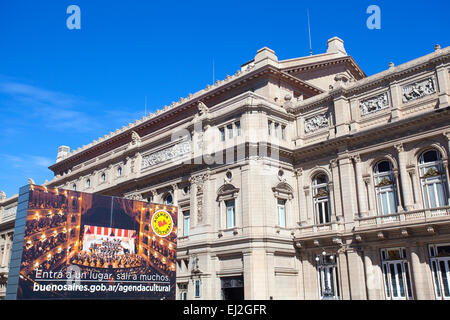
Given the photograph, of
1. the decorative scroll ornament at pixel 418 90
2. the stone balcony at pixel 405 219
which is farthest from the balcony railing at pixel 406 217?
the decorative scroll ornament at pixel 418 90

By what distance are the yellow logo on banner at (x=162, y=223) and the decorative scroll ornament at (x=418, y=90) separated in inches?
800

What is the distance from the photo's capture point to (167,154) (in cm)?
4162

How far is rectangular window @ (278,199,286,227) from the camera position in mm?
34406

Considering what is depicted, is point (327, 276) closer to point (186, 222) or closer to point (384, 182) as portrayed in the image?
point (384, 182)

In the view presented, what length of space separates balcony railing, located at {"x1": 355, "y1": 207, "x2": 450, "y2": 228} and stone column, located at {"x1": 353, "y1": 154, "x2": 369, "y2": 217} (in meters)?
0.80

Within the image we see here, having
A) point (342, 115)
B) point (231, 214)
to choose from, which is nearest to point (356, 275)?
point (231, 214)

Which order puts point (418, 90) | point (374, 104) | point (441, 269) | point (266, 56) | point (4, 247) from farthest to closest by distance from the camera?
point (4, 247) < point (266, 56) < point (374, 104) < point (418, 90) < point (441, 269)

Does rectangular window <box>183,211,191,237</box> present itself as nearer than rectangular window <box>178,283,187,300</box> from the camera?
No

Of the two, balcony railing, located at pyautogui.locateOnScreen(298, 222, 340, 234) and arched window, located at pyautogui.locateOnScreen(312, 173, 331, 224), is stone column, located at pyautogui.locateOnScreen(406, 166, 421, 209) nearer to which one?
balcony railing, located at pyautogui.locateOnScreen(298, 222, 340, 234)

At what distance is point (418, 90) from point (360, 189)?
789 centimetres

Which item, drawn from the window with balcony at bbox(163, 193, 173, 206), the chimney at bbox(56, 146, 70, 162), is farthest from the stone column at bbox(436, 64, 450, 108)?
the chimney at bbox(56, 146, 70, 162)

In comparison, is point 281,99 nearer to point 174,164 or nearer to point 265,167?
point 265,167
